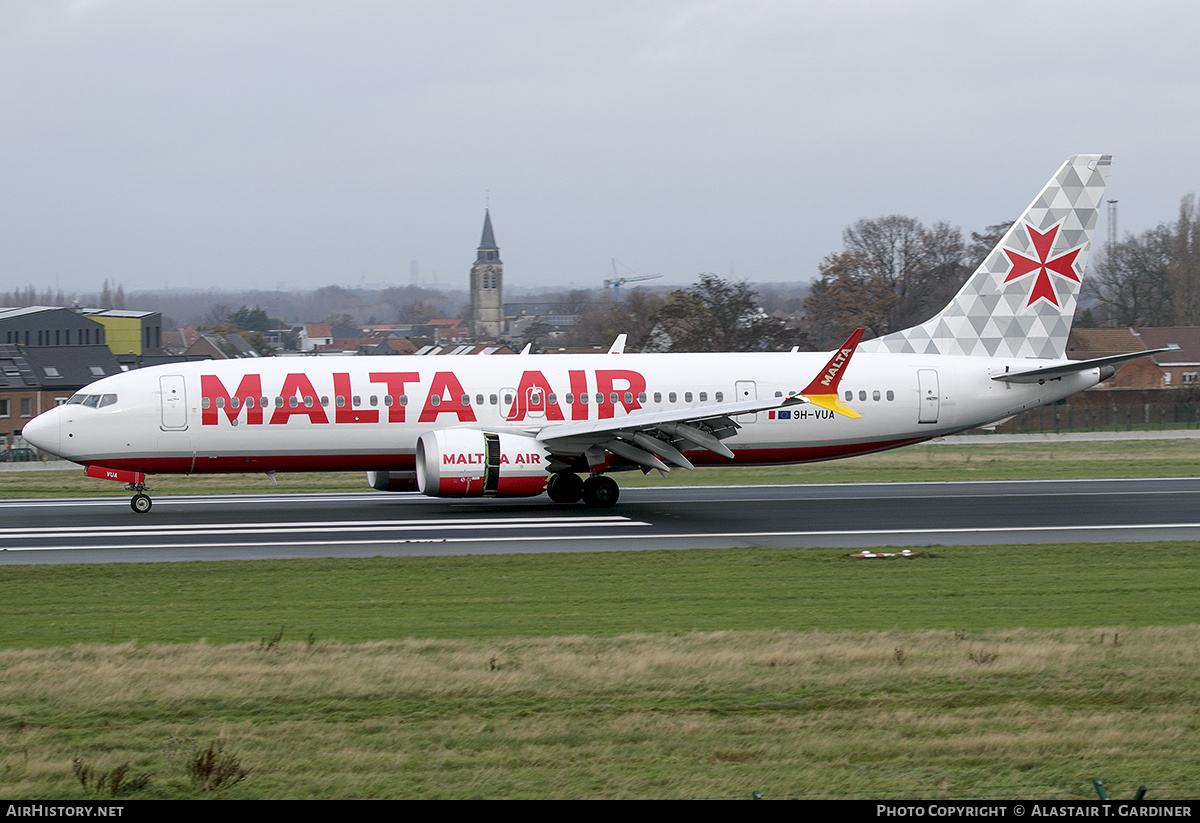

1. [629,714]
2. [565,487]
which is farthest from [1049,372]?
[629,714]

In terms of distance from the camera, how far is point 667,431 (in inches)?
992

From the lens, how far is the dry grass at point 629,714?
8211 millimetres

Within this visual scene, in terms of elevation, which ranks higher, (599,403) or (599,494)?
(599,403)

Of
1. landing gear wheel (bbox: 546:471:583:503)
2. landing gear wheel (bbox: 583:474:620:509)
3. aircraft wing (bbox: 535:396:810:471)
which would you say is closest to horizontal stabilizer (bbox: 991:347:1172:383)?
aircraft wing (bbox: 535:396:810:471)

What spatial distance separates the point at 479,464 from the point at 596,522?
8.76 feet

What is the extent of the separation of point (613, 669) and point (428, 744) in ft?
9.17

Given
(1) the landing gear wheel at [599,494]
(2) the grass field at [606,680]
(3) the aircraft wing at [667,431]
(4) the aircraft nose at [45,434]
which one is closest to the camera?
(2) the grass field at [606,680]

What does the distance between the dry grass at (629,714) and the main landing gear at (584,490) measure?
1286 cm

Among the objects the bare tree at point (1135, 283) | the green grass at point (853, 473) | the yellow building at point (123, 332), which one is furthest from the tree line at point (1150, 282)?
the yellow building at point (123, 332)

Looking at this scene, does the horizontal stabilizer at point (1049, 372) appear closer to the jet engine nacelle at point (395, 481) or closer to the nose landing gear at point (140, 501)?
the jet engine nacelle at point (395, 481)

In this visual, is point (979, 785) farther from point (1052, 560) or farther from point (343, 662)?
point (1052, 560)

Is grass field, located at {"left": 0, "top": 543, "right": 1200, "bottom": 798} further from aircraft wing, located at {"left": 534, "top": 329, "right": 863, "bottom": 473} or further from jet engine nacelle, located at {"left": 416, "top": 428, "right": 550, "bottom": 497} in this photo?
aircraft wing, located at {"left": 534, "top": 329, "right": 863, "bottom": 473}

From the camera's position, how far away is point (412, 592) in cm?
1652

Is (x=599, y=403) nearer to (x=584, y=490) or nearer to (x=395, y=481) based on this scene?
(x=584, y=490)
